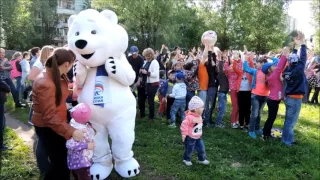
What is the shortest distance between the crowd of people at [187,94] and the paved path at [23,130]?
57 cm

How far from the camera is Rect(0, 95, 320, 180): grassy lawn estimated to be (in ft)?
15.9

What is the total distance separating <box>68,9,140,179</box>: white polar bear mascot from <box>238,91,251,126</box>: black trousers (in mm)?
3635

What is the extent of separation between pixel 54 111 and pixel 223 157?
3.43 metres

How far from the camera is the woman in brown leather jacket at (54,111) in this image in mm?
3295

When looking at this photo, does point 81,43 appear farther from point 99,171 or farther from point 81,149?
point 99,171

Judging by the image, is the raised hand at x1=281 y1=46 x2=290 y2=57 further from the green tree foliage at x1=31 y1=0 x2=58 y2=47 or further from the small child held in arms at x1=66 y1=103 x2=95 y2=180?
the green tree foliage at x1=31 y1=0 x2=58 y2=47

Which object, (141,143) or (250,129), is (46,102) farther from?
(250,129)

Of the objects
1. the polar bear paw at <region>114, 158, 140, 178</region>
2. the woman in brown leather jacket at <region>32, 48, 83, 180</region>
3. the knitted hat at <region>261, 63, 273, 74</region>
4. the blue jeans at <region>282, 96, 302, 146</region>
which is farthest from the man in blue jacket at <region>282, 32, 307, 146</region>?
the woman in brown leather jacket at <region>32, 48, 83, 180</region>

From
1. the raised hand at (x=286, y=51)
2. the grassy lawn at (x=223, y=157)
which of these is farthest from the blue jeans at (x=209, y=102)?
the raised hand at (x=286, y=51)

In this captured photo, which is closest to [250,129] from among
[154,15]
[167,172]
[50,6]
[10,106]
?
[167,172]

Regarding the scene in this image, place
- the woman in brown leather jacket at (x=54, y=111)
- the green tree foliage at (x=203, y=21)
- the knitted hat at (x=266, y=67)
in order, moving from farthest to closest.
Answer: the green tree foliage at (x=203, y=21) → the knitted hat at (x=266, y=67) → the woman in brown leather jacket at (x=54, y=111)

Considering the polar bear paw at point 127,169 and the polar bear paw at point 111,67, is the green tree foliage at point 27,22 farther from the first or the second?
the polar bear paw at point 127,169

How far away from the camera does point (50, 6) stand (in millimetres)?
36938

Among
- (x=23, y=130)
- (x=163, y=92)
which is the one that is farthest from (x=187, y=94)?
(x=23, y=130)
